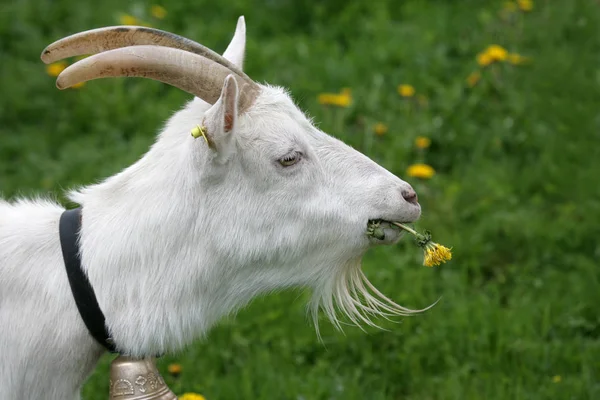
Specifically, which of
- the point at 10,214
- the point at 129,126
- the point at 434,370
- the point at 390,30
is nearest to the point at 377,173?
the point at 10,214

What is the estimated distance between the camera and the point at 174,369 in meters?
4.62

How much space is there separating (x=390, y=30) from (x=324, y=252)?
14.7 feet

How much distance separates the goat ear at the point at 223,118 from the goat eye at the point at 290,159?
8.5 inches

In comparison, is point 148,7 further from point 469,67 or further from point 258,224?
point 258,224

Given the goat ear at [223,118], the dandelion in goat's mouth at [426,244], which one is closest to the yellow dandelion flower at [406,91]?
the dandelion in goat's mouth at [426,244]

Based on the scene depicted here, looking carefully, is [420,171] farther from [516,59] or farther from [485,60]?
[516,59]

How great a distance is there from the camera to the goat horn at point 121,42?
10.5 feet

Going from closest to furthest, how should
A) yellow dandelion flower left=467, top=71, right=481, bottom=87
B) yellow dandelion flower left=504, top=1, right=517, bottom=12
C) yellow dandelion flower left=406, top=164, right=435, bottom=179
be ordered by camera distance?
yellow dandelion flower left=406, top=164, right=435, bottom=179 → yellow dandelion flower left=467, top=71, right=481, bottom=87 → yellow dandelion flower left=504, top=1, right=517, bottom=12

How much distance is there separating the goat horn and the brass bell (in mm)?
1026

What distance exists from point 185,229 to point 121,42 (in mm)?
680

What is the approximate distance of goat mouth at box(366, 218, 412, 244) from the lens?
3.26m

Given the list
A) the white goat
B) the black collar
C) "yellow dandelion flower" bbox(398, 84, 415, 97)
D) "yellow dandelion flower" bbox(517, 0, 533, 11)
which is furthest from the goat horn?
"yellow dandelion flower" bbox(517, 0, 533, 11)

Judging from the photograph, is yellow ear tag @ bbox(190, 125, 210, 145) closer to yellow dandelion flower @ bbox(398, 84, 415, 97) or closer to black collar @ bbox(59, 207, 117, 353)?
black collar @ bbox(59, 207, 117, 353)

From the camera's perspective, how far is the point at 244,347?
4.84 meters
